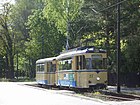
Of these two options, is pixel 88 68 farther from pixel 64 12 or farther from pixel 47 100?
pixel 64 12

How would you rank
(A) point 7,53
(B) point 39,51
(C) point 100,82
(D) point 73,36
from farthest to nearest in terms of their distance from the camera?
1. (A) point 7,53
2. (B) point 39,51
3. (D) point 73,36
4. (C) point 100,82

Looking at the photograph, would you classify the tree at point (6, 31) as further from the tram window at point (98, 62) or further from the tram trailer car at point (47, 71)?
the tram window at point (98, 62)

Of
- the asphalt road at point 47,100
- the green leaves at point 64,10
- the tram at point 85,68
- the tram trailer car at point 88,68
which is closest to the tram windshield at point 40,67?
the green leaves at point 64,10

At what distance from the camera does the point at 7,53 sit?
82375 millimetres

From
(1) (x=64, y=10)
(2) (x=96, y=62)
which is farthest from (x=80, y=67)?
(1) (x=64, y=10)

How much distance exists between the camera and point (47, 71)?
42.5 meters

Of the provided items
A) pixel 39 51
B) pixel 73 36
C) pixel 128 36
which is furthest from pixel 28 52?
pixel 128 36

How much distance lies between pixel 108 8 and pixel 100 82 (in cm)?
1258

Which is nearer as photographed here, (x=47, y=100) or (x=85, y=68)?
(x=47, y=100)

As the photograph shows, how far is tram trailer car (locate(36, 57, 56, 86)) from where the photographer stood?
4047 cm

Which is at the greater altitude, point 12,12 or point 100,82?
point 12,12

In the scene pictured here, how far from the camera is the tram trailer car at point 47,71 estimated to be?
133ft

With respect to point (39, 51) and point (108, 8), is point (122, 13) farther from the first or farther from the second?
point (39, 51)

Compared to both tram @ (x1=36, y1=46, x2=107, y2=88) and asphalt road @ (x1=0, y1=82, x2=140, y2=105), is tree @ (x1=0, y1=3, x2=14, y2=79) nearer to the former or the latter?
tram @ (x1=36, y1=46, x2=107, y2=88)
